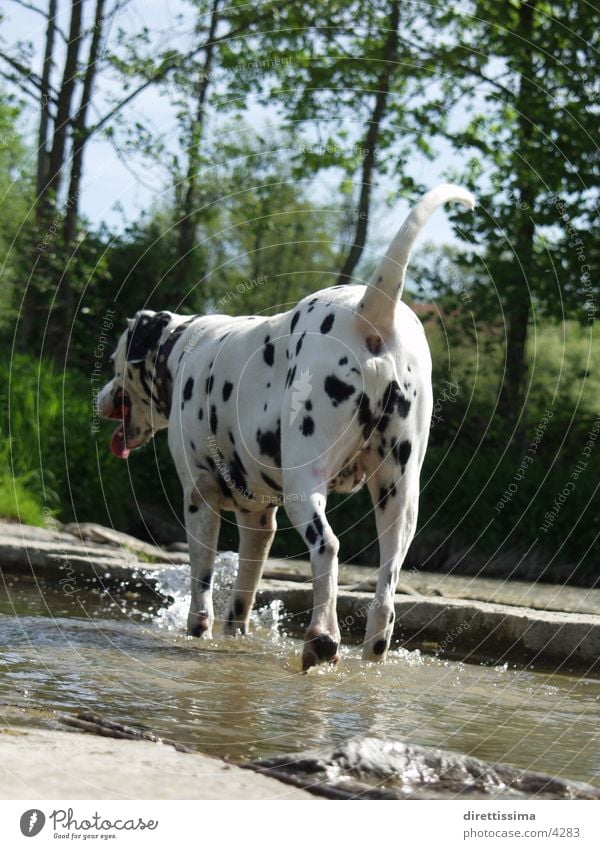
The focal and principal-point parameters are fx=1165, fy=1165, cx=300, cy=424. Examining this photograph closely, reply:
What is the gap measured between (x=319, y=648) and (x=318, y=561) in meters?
0.39

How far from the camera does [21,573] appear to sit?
9578mm

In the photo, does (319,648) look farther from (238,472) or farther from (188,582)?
(188,582)

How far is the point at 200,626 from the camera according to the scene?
7.02 m

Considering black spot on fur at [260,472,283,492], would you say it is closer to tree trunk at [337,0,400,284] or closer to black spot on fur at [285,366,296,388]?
black spot on fur at [285,366,296,388]

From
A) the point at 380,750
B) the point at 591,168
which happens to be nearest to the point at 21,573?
the point at 380,750

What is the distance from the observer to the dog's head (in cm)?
782

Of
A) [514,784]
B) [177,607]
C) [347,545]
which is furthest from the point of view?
[347,545]

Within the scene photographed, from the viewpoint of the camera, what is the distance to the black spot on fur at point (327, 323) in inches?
220

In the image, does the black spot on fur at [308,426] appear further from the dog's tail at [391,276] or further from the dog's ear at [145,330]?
the dog's ear at [145,330]

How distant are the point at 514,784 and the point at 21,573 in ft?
21.5

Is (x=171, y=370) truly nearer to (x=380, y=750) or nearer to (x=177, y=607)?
(x=177, y=607)

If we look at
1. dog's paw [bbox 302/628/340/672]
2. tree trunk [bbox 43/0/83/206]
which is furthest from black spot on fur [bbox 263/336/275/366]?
tree trunk [bbox 43/0/83/206]

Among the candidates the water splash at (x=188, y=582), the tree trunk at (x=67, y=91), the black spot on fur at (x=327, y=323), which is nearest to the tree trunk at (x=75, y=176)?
the tree trunk at (x=67, y=91)
